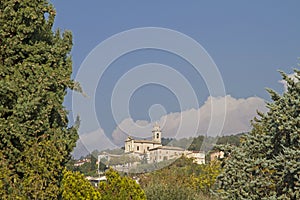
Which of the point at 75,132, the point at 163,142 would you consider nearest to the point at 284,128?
the point at 75,132

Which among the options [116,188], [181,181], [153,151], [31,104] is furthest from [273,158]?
[153,151]

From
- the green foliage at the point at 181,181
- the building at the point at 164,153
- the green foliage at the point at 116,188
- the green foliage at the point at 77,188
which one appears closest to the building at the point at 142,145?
the building at the point at 164,153

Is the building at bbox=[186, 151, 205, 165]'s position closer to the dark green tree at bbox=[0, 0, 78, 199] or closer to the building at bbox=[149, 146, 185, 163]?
the building at bbox=[149, 146, 185, 163]

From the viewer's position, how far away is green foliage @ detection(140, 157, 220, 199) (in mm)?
21595

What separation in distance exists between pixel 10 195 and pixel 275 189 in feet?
13.9

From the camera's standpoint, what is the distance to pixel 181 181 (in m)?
30.1

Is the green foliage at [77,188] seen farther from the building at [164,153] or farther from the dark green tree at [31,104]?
the building at [164,153]

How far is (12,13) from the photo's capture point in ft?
30.3

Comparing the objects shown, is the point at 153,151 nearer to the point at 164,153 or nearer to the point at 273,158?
the point at 164,153

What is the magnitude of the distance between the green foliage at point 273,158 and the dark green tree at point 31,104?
3.09 m

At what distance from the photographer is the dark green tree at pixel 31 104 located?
8.78 m

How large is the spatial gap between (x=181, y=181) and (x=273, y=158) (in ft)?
70.8

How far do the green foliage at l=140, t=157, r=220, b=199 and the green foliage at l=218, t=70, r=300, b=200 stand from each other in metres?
11.9

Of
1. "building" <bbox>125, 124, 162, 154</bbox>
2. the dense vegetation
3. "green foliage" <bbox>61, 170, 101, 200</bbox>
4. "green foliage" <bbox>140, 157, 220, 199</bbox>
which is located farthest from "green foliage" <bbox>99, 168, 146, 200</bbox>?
"building" <bbox>125, 124, 162, 154</bbox>
